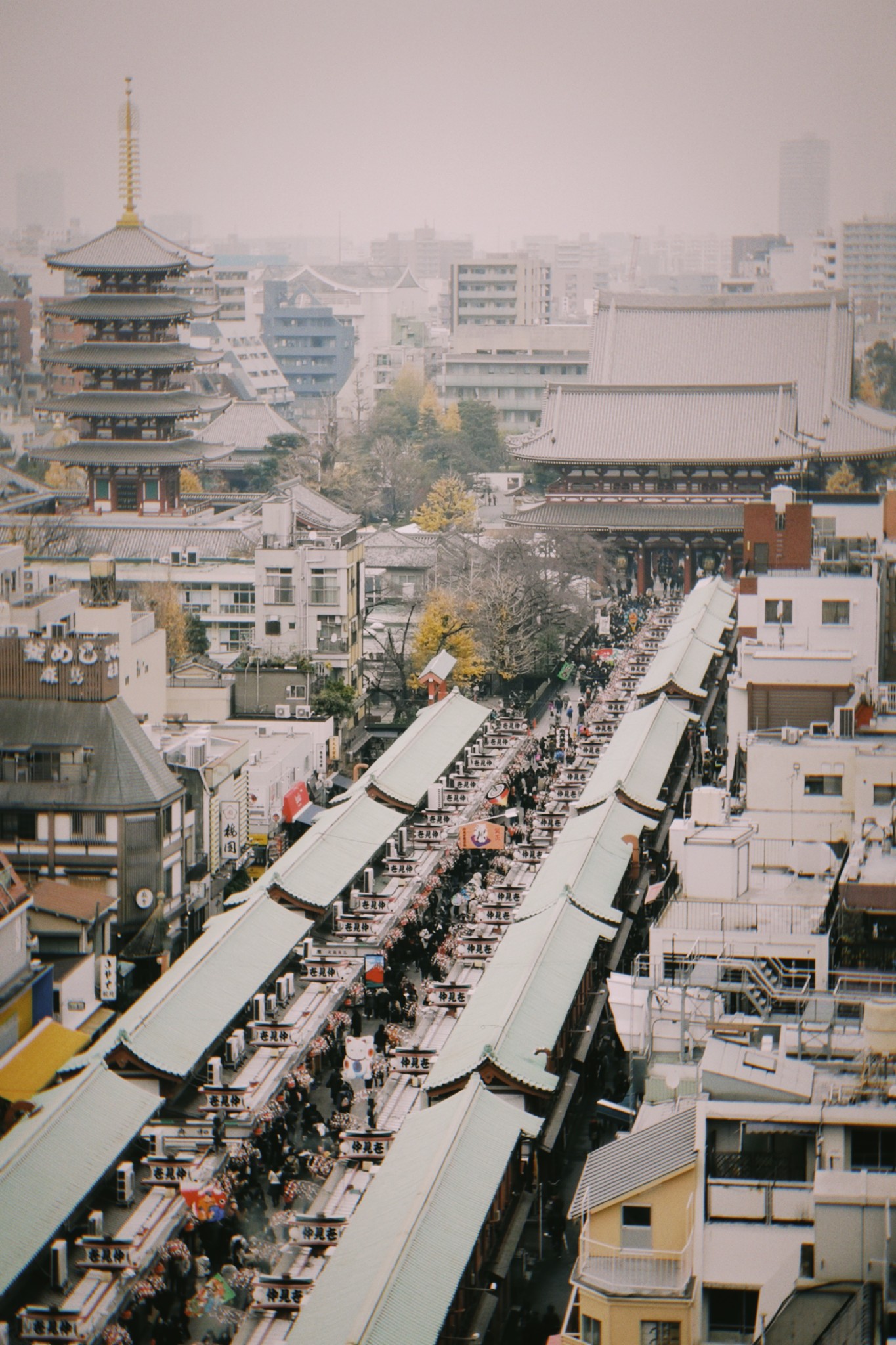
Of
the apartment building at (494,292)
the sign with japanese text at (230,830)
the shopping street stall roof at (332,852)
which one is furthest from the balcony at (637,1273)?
the apartment building at (494,292)

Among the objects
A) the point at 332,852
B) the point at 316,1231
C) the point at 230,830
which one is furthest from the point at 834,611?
the point at 316,1231

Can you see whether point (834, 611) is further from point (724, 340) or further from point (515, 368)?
point (515, 368)

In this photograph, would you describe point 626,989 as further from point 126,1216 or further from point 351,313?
point 351,313

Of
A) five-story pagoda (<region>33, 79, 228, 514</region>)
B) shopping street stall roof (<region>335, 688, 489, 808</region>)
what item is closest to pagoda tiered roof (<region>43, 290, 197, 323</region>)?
five-story pagoda (<region>33, 79, 228, 514</region>)

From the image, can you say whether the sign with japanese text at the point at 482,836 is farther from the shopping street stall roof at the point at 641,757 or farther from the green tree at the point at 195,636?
the green tree at the point at 195,636

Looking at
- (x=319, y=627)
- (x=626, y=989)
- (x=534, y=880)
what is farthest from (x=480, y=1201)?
(x=319, y=627)
